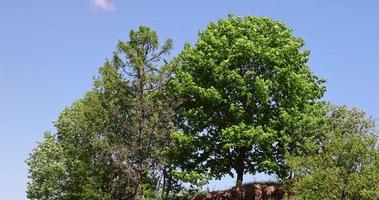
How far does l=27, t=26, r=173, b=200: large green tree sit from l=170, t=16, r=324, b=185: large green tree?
6.42ft

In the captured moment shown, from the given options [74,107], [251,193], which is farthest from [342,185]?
[74,107]

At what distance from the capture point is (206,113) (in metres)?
45.6

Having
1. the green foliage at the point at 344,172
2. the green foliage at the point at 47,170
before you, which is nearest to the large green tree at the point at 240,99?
the green foliage at the point at 344,172

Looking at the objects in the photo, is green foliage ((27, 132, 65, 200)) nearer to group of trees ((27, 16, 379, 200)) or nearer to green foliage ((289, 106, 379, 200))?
group of trees ((27, 16, 379, 200))

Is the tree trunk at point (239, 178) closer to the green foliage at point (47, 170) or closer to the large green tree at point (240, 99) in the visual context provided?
the large green tree at point (240, 99)

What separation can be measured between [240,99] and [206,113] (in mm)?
3089

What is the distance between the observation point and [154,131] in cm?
4309

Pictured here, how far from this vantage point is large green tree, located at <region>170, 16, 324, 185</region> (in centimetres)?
4366

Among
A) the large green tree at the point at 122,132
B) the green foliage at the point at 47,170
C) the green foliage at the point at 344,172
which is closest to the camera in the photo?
the green foliage at the point at 344,172

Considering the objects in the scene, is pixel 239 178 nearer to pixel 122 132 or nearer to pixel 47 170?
pixel 122 132

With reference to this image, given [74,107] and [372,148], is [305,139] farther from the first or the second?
[74,107]

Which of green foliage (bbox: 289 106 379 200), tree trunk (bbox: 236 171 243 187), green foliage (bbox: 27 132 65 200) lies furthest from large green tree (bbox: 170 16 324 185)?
green foliage (bbox: 27 132 65 200)

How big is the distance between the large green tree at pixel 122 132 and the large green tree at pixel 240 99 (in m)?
1.96

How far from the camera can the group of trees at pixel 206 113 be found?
43031 mm
